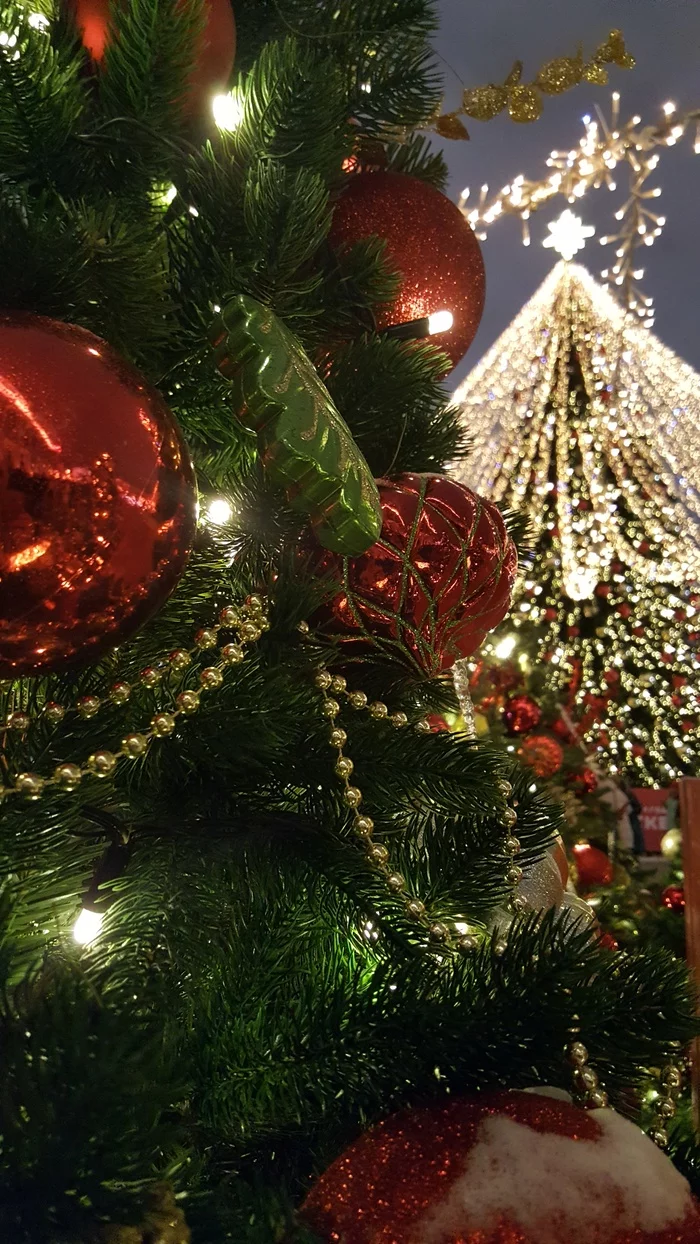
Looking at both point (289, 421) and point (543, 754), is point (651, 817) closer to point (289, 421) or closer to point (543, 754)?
point (543, 754)

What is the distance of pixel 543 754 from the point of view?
1.54m

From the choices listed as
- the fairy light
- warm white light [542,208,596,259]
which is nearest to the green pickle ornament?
the fairy light

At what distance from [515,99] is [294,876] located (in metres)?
0.80

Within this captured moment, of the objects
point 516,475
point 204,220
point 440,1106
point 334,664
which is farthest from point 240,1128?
point 516,475

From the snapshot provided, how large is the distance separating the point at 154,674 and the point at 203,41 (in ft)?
1.12

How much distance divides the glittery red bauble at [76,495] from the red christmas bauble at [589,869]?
1.16 m

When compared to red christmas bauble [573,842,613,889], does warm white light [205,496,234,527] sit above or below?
above

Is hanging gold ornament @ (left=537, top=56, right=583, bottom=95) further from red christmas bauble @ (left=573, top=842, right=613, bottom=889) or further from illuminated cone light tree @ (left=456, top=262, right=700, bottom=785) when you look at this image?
illuminated cone light tree @ (left=456, top=262, right=700, bottom=785)

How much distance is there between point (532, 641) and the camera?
2.01 metres

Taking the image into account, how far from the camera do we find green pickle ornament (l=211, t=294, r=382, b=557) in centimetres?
29

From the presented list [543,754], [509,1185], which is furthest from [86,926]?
[543,754]

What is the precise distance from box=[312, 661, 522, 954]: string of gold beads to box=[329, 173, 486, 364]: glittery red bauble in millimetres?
278

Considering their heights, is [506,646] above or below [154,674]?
above

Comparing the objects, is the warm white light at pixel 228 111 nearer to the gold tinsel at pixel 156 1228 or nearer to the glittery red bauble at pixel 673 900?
the gold tinsel at pixel 156 1228
